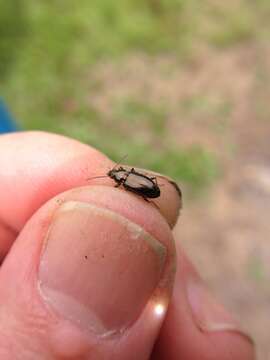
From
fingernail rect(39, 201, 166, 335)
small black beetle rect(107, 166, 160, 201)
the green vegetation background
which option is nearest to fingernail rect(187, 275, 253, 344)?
small black beetle rect(107, 166, 160, 201)

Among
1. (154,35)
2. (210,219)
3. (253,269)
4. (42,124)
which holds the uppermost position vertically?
(154,35)

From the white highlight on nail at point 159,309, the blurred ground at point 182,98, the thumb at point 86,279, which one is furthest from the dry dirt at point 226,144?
the thumb at point 86,279

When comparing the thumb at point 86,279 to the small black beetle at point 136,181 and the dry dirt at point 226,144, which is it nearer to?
the small black beetle at point 136,181

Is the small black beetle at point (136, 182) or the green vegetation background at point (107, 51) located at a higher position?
the green vegetation background at point (107, 51)

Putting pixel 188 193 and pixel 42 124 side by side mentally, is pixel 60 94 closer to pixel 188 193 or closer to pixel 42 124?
pixel 42 124

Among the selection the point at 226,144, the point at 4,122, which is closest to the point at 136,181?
the point at 4,122

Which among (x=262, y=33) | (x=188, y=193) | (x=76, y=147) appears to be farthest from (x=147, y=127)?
(x=76, y=147)
